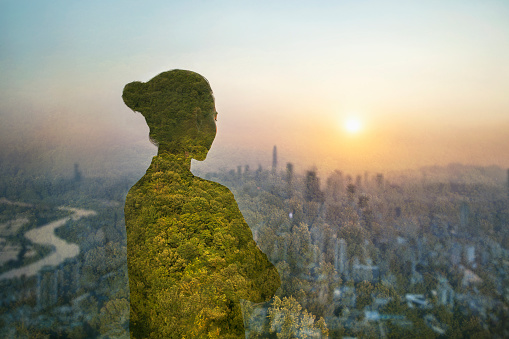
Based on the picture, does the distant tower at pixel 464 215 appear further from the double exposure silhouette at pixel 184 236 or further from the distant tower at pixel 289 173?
the double exposure silhouette at pixel 184 236

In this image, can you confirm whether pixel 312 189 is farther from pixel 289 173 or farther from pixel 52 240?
pixel 52 240

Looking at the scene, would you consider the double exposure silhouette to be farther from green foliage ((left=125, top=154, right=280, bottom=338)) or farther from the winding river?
the winding river

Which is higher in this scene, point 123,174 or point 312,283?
point 123,174

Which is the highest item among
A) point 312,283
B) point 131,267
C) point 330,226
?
point 131,267

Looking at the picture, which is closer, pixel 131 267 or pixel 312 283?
pixel 131 267

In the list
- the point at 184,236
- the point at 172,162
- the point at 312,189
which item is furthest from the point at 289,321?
the point at 312,189

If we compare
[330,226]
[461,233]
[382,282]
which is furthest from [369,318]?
[461,233]

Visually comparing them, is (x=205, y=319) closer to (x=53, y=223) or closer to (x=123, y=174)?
(x=123, y=174)
